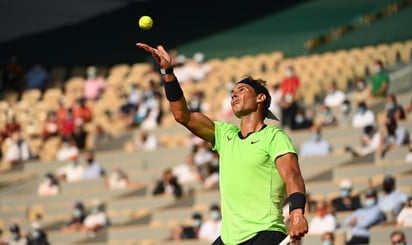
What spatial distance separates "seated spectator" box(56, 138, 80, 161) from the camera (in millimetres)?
25984

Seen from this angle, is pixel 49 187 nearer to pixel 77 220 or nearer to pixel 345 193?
pixel 77 220

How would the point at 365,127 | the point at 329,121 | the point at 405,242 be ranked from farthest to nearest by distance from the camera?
the point at 329,121, the point at 365,127, the point at 405,242

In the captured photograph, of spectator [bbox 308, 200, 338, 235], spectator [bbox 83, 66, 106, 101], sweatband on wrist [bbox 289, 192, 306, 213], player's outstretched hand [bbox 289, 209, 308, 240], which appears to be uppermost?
spectator [bbox 83, 66, 106, 101]

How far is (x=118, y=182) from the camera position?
2367 cm

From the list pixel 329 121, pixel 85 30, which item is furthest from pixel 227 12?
pixel 329 121

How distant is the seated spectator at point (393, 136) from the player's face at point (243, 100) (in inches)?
457

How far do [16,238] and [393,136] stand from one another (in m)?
6.68

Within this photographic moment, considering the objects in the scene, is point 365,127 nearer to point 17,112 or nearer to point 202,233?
point 202,233

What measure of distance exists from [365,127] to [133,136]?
22.0ft

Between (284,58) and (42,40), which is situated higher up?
(42,40)

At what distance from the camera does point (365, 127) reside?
20.9 m

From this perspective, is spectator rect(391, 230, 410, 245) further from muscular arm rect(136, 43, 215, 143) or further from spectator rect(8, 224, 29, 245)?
spectator rect(8, 224, 29, 245)

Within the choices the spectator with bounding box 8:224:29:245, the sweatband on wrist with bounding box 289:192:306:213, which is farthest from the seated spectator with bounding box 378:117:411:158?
the sweatband on wrist with bounding box 289:192:306:213

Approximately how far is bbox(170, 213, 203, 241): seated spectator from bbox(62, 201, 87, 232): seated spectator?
10.3ft
